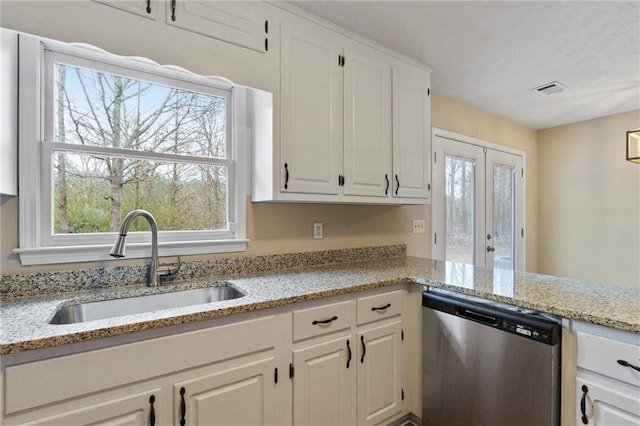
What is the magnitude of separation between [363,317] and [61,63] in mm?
1900

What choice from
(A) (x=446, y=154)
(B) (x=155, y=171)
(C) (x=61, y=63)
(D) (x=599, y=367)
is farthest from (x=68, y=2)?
(A) (x=446, y=154)

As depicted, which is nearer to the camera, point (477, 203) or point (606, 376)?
point (606, 376)

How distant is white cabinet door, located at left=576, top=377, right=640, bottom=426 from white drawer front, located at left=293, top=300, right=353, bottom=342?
3.12 ft

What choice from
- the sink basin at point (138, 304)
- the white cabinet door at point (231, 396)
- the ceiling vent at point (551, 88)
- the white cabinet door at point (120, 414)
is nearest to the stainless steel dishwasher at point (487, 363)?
the white cabinet door at point (231, 396)

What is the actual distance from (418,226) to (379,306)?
1.36 m

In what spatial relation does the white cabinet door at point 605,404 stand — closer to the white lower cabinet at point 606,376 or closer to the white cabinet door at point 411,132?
the white lower cabinet at point 606,376

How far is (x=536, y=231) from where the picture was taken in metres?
4.20

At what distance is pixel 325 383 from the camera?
1.54 meters

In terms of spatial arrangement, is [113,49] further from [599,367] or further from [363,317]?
[599,367]

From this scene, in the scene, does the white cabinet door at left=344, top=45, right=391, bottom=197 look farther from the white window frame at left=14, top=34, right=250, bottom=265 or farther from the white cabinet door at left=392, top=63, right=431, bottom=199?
the white window frame at left=14, top=34, right=250, bottom=265

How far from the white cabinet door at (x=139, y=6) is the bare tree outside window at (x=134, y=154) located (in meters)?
0.42

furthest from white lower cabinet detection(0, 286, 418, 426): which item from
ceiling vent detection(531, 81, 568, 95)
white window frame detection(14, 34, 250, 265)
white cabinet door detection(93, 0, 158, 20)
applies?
ceiling vent detection(531, 81, 568, 95)

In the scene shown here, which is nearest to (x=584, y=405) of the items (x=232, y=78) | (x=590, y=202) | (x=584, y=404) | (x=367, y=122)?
(x=584, y=404)

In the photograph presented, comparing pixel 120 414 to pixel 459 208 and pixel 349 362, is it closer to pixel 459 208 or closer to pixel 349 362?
pixel 349 362
